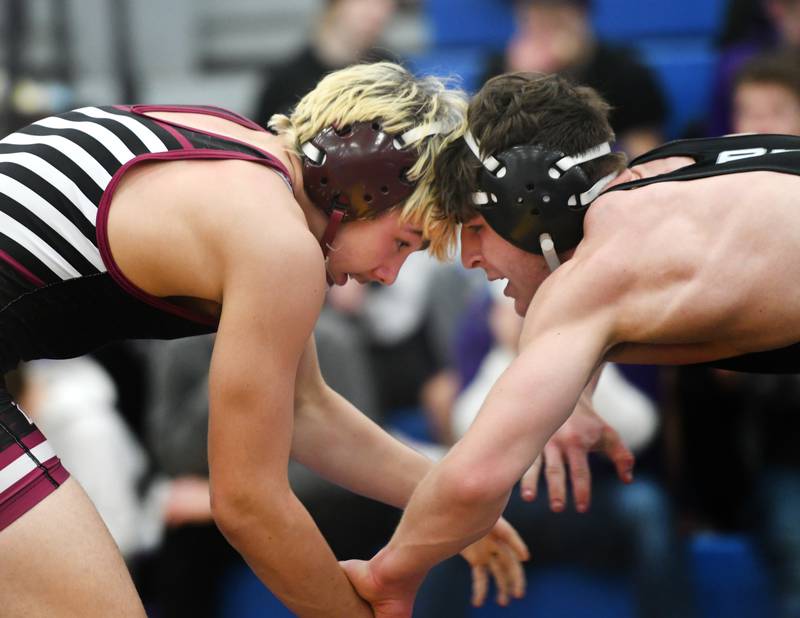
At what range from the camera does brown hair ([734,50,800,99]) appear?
4.61 metres

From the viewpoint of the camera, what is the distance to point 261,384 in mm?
2355

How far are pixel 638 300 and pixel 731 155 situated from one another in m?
0.41

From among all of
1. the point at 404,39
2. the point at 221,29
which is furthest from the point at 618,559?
the point at 221,29

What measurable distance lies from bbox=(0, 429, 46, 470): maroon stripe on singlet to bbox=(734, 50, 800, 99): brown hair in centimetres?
326

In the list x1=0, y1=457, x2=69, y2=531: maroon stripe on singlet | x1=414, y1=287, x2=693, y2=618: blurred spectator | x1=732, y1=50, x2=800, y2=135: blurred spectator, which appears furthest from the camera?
x1=732, y1=50, x2=800, y2=135: blurred spectator

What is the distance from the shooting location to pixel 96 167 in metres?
2.41

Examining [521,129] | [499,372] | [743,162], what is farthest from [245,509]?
[499,372]

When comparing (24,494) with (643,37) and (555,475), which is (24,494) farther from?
(643,37)

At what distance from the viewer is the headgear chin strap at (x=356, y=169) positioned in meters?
2.60

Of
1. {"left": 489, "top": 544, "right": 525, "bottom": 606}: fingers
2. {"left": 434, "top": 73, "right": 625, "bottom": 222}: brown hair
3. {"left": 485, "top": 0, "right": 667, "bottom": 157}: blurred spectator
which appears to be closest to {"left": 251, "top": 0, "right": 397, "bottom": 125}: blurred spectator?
{"left": 485, "top": 0, "right": 667, "bottom": 157}: blurred spectator

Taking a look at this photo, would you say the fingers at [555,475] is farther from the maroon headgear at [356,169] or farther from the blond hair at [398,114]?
the maroon headgear at [356,169]

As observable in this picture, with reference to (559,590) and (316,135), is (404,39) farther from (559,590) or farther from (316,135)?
(316,135)

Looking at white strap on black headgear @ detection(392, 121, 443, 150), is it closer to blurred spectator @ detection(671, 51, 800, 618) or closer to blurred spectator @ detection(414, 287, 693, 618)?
blurred spectator @ detection(414, 287, 693, 618)

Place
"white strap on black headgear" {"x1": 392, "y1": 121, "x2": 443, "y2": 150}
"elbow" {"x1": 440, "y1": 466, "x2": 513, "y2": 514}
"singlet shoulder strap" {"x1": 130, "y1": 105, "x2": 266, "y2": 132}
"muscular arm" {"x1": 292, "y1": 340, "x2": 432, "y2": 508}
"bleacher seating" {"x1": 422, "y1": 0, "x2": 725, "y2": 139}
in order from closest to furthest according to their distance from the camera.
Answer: "elbow" {"x1": 440, "y1": 466, "x2": 513, "y2": 514}, "singlet shoulder strap" {"x1": 130, "y1": 105, "x2": 266, "y2": 132}, "white strap on black headgear" {"x1": 392, "y1": 121, "x2": 443, "y2": 150}, "muscular arm" {"x1": 292, "y1": 340, "x2": 432, "y2": 508}, "bleacher seating" {"x1": 422, "y1": 0, "x2": 725, "y2": 139}
